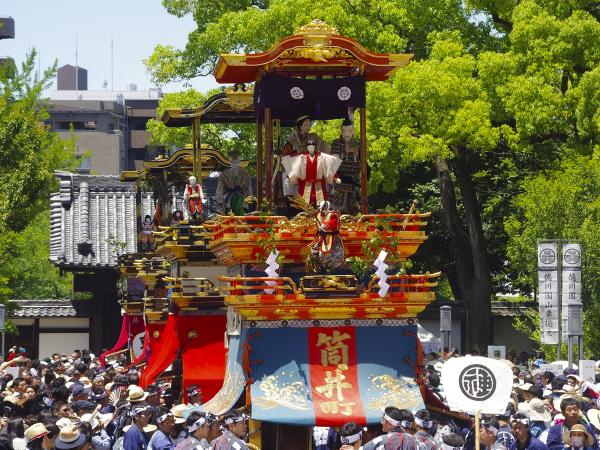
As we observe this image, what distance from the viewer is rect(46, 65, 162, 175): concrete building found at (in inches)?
3883

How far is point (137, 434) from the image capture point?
16.0 meters

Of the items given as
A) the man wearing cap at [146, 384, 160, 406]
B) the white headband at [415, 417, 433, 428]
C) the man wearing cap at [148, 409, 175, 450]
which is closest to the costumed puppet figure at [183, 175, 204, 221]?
the man wearing cap at [146, 384, 160, 406]

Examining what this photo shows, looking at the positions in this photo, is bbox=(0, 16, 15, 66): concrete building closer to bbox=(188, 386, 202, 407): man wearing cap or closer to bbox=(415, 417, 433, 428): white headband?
bbox=(188, 386, 202, 407): man wearing cap

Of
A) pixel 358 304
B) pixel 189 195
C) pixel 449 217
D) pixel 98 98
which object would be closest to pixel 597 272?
pixel 449 217

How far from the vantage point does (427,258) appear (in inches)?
1731

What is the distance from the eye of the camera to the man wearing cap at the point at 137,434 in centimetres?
1595

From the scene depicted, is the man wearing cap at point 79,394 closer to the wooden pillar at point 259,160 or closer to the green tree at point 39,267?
the wooden pillar at point 259,160

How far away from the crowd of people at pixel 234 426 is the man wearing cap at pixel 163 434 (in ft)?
0.04

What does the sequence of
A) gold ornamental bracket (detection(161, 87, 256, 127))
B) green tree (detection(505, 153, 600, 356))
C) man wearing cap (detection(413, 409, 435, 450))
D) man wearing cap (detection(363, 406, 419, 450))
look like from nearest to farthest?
man wearing cap (detection(363, 406, 419, 450)) < man wearing cap (detection(413, 409, 435, 450)) < gold ornamental bracket (detection(161, 87, 256, 127)) < green tree (detection(505, 153, 600, 356))

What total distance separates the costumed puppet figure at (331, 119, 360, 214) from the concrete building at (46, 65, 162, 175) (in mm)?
74240

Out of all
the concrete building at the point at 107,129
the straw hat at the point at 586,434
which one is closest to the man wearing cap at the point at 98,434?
the straw hat at the point at 586,434

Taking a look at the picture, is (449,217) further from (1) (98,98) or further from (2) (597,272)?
(1) (98,98)

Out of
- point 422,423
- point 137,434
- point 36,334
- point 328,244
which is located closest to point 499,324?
point 36,334

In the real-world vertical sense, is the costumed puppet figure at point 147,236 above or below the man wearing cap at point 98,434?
above
